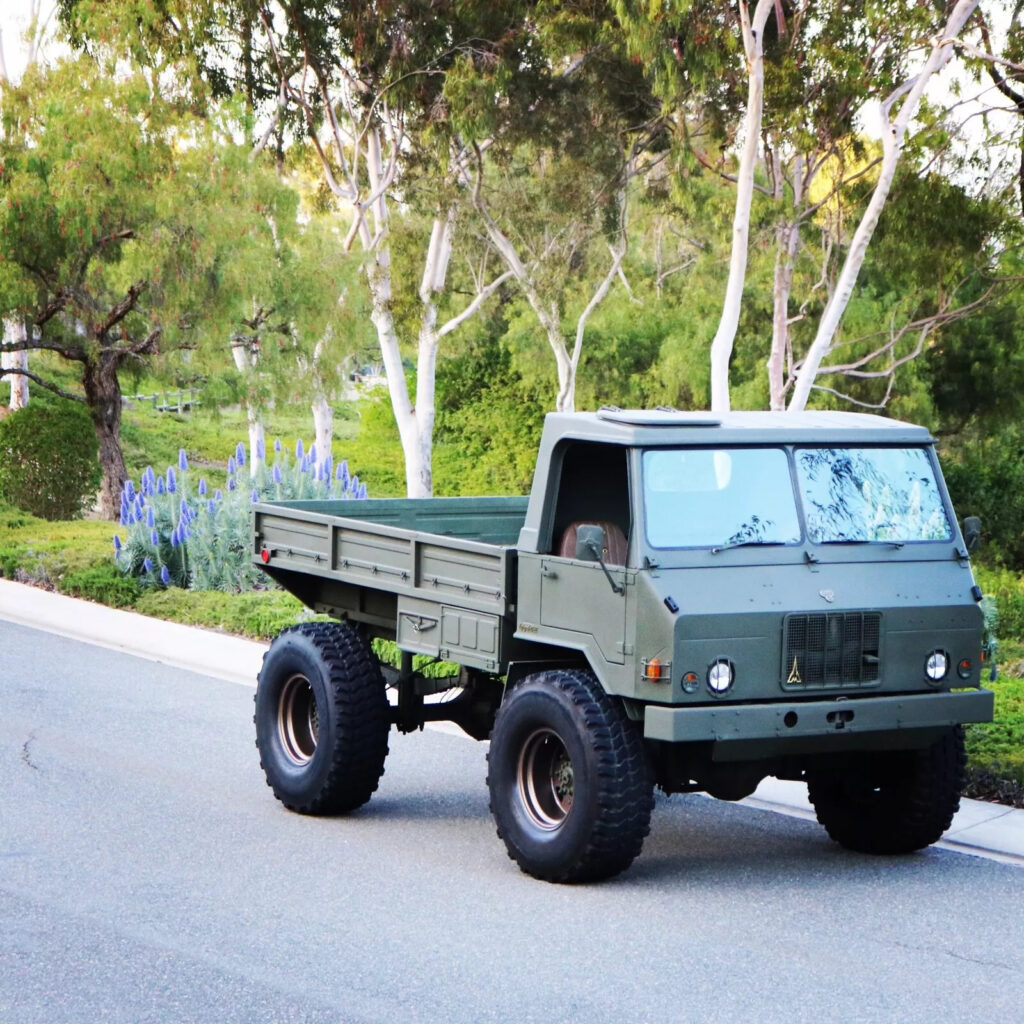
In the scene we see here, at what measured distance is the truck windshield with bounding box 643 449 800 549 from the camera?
25.1ft

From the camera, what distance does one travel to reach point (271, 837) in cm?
859

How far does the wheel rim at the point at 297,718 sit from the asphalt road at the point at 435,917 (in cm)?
37

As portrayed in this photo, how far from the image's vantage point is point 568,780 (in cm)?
775

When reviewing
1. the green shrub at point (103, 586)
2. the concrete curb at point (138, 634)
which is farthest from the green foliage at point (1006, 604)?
the green shrub at point (103, 586)

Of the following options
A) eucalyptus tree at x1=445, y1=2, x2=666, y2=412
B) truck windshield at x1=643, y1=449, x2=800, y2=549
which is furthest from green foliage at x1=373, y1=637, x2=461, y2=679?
eucalyptus tree at x1=445, y1=2, x2=666, y2=412

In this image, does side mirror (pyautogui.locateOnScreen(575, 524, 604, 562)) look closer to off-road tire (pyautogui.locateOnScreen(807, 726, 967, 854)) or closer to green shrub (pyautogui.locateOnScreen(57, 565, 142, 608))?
off-road tire (pyautogui.locateOnScreen(807, 726, 967, 854))

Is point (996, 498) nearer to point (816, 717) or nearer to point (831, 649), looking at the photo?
point (831, 649)

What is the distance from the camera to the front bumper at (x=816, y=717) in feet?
23.5

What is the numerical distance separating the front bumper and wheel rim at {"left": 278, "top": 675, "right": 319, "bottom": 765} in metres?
2.68

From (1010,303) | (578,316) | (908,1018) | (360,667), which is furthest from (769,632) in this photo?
(578,316)

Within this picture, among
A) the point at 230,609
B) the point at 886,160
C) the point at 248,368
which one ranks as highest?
the point at 886,160

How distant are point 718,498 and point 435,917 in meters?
2.34

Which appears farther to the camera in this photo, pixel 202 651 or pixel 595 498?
pixel 202 651

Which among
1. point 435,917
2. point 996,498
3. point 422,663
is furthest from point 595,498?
point 996,498
